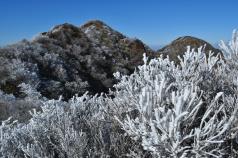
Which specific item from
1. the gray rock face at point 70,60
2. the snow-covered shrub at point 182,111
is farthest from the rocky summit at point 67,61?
the snow-covered shrub at point 182,111

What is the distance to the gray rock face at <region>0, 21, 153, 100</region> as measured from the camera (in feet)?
55.0

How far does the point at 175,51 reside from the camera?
984 inches

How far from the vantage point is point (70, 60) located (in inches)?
821

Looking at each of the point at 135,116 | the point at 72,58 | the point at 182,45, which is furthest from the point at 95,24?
the point at 135,116

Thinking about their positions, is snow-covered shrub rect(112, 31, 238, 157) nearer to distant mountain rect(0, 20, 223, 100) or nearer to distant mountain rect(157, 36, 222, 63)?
distant mountain rect(0, 20, 223, 100)

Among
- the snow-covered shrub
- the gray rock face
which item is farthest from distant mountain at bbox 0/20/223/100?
the snow-covered shrub

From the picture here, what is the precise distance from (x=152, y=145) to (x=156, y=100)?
0.49 meters

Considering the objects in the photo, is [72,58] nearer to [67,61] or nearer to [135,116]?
[67,61]

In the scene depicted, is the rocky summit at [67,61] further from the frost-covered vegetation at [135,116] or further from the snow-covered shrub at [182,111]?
the snow-covered shrub at [182,111]

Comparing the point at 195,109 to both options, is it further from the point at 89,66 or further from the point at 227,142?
the point at 89,66

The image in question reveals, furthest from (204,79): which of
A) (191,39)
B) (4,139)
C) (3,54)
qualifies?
(191,39)

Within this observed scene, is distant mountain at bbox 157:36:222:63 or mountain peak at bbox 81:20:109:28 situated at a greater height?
mountain peak at bbox 81:20:109:28

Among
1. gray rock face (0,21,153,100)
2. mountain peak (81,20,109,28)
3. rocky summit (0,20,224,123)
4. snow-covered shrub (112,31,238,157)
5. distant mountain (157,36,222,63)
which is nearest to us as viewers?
snow-covered shrub (112,31,238,157)

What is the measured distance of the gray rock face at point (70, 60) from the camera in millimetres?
16750
